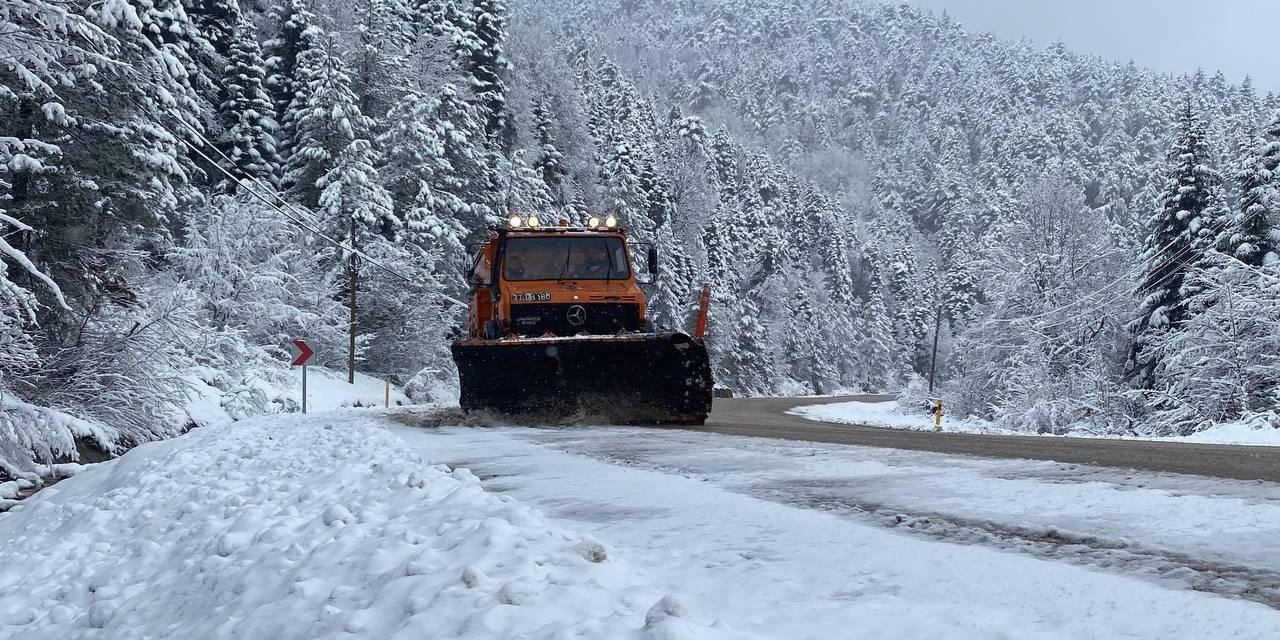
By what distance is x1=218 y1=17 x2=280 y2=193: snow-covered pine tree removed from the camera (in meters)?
32.5

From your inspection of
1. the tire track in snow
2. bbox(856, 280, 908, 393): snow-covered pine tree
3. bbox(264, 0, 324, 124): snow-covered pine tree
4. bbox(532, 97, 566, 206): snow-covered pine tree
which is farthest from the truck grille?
bbox(856, 280, 908, 393): snow-covered pine tree

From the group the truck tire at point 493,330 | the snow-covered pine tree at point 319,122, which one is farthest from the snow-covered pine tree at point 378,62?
the truck tire at point 493,330

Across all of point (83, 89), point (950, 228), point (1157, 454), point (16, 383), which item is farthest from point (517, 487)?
point (950, 228)

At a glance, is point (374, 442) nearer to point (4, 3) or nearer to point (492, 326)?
point (492, 326)

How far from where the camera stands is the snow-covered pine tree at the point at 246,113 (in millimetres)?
32500

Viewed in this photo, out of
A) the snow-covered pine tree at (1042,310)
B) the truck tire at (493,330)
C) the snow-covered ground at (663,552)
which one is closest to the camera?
the snow-covered ground at (663,552)

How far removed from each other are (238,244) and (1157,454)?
24.6 metres

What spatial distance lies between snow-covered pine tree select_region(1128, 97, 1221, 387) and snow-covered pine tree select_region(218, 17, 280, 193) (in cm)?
2878

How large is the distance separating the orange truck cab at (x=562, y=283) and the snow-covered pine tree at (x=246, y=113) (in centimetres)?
Result: 2246

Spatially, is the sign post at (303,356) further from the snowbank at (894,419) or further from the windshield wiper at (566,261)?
the snowbank at (894,419)

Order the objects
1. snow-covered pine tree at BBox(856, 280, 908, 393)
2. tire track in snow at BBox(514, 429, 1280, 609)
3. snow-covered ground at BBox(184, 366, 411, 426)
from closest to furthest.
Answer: tire track in snow at BBox(514, 429, 1280, 609) → snow-covered ground at BBox(184, 366, 411, 426) → snow-covered pine tree at BBox(856, 280, 908, 393)

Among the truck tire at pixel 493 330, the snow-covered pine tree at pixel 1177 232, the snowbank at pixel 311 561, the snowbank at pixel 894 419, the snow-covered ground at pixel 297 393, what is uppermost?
the snow-covered pine tree at pixel 1177 232

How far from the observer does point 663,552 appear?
11.0 feet

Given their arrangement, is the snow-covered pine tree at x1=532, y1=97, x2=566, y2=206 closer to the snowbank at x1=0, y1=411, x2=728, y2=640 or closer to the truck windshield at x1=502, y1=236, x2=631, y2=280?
the truck windshield at x1=502, y1=236, x2=631, y2=280
